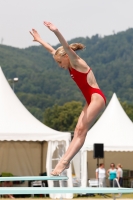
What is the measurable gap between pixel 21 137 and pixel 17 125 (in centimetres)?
73

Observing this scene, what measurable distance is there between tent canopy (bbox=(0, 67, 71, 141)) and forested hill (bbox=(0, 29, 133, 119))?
84103 millimetres

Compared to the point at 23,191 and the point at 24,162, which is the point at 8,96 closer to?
the point at 24,162

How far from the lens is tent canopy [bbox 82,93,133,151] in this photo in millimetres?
23078

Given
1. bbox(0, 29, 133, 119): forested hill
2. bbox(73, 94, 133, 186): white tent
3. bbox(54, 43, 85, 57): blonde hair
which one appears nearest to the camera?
bbox(54, 43, 85, 57): blonde hair

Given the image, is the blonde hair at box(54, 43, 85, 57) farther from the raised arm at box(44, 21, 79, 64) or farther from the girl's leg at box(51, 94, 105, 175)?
the girl's leg at box(51, 94, 105, 175)

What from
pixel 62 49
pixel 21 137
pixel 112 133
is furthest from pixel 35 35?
pixel 112 133

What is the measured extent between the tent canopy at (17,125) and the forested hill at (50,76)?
84103 mm

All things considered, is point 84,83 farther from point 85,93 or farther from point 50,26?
point 50,26

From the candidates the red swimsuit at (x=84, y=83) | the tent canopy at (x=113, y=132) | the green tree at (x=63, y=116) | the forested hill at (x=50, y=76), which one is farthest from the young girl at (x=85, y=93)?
the forested hill at (x=50, y=76)

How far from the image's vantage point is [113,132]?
79.6ft

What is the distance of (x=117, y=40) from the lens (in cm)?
19338

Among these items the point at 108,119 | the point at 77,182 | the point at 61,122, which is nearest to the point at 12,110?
the point at 77,182

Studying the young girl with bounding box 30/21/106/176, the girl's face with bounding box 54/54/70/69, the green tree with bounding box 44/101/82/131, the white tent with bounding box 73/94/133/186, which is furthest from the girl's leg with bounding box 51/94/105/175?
the green tree with bounding box 44/101/82/131

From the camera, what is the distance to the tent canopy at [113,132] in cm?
2308
